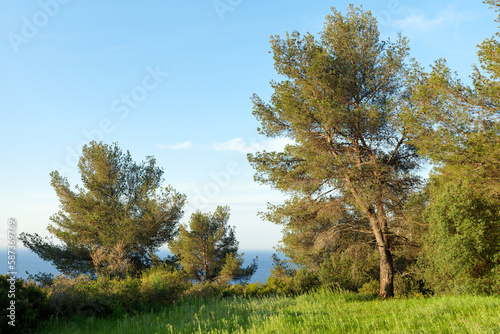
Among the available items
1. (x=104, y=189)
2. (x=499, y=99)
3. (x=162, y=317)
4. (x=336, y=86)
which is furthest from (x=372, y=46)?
(x=104, y=189)

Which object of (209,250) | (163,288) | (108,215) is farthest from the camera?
(209,250)

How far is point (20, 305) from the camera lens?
311 inches

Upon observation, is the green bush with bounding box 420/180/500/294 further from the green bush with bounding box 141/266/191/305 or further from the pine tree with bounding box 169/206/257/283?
the pine tree with bounding box 169/206/257/283

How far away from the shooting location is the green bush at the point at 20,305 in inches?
299

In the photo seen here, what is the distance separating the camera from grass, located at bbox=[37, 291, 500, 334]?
6363mm

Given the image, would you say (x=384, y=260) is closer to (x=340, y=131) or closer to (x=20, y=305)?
(x=340, y=131)

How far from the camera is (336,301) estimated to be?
11.1 metres

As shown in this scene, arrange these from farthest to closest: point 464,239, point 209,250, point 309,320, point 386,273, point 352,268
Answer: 1. point 209,250
2. point 352,268
3. point 386,273
4. point 464,239
5. point 309,320

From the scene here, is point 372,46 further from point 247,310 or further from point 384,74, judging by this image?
point 247,310

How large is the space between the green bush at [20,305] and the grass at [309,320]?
→ 0.41 meters

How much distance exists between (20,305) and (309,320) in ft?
21.1

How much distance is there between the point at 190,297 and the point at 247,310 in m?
3.65

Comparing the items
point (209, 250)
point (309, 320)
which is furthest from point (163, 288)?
point (209, 250)

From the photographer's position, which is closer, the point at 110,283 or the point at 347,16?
the point at 110,283
